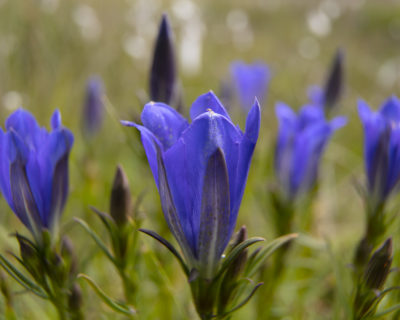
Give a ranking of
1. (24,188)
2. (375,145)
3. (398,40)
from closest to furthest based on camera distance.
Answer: (24,188)
(375,145)
(398,40)

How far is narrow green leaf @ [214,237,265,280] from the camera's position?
793 millimetres

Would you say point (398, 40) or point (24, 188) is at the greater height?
point (398, 40)

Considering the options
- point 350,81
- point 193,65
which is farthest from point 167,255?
point 350,81

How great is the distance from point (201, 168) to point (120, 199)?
1.13 feet

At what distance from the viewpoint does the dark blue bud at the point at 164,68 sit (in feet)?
4.15

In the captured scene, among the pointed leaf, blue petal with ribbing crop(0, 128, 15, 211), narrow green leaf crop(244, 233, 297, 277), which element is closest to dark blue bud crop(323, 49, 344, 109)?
narrow green leaf crop(244, 233, 297, 277)

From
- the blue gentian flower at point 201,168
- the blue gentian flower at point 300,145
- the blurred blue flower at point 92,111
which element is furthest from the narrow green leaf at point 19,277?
the blurred blue flower at point 92,111

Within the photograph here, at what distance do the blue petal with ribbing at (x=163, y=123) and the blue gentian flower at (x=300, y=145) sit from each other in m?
0.56

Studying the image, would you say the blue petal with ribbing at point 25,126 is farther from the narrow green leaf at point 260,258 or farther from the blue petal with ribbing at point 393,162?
the blue petal with ribbing at point 393,162

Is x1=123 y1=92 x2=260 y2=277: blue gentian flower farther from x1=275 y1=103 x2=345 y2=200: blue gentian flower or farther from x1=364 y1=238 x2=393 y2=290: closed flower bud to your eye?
x1=275 y1=103 x2=345 y2=200: blue gentian flower

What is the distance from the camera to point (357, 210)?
292cm

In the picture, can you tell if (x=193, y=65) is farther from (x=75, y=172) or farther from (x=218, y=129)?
(x=218, y=129)

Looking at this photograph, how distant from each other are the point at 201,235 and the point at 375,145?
0.61 metres

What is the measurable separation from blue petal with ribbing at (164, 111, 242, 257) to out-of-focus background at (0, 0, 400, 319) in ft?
1.21
